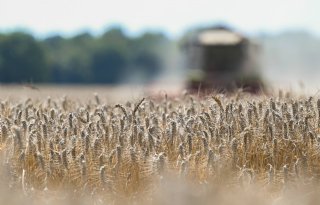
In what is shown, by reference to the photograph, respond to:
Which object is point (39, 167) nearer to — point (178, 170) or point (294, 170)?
point (178, 170)

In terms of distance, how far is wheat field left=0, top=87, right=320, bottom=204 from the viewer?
19.5 feet

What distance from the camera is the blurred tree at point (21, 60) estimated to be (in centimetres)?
6894

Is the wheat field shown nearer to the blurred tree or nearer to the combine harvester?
the combine harvester

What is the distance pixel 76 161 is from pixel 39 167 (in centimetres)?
26

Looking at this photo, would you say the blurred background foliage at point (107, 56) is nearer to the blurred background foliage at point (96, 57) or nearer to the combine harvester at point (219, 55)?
the blurred background foliage at point (96, 57)

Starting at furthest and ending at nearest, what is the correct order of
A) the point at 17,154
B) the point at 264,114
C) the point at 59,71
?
the point at 59,71 → the point at 264,114 → the point at 17,154

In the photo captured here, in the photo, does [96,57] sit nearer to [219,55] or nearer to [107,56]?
[107,56]

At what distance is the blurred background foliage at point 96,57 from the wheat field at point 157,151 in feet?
224

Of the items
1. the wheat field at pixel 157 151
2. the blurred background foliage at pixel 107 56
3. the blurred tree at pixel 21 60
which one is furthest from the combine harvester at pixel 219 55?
the blurred tree at pixel 21 60

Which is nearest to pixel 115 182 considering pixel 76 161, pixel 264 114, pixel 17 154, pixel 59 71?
pixel 76 161

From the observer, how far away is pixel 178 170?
6293 millimetres

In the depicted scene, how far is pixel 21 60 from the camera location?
230 feet

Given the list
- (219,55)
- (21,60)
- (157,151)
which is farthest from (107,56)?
(157,151)

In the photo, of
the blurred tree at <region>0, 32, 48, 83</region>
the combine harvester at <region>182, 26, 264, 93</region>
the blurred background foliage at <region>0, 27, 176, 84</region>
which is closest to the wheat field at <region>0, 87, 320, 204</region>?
the combine harvester at <region>182, 26, 264, 93</region>
